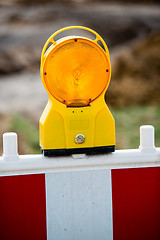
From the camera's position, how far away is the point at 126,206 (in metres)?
1.85

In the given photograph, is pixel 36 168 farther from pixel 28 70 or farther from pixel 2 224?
pixel 28 70

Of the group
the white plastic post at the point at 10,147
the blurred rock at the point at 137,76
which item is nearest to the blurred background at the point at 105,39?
the blurred rock at the point at 137,76

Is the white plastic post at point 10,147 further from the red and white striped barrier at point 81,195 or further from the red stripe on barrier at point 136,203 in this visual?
the red stripe on barrier at point 136,203

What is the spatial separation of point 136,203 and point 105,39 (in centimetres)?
1051

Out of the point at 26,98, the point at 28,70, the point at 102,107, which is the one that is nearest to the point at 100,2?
the point at 28,70

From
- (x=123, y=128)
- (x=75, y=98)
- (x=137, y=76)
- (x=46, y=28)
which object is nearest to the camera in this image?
(x=75, y=98)

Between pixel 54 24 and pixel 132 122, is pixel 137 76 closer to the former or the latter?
pixel 54 24

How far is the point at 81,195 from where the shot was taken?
1808 millimetres

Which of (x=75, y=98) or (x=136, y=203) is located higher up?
(x=75, y=98)

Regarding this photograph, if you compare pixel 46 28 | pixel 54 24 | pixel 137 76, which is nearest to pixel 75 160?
pixel 137 76

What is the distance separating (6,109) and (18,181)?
775 centimetres

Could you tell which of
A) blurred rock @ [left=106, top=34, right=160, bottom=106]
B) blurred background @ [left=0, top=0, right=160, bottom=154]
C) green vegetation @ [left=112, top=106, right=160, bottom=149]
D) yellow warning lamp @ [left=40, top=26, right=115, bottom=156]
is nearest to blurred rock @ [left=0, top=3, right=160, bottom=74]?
blurred background @ [left=0, top=0, right=160, bottom=154]

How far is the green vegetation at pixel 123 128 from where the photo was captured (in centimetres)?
679

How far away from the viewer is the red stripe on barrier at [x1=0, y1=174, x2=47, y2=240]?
1761 mm
